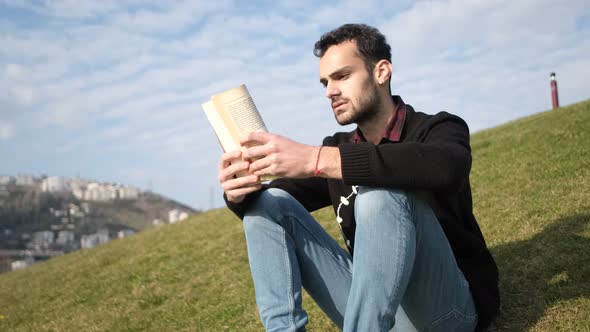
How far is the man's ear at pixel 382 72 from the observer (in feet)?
11.7

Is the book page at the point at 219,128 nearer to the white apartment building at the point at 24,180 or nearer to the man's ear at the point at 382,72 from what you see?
the man's ear at the point at 382,72

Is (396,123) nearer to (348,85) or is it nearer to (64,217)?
(348,85)

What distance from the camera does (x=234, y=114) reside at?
289 cm

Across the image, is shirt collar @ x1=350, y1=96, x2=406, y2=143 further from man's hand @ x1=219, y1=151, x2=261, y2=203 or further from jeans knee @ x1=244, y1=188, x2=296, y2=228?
man's hand @ x1=219, y1=151, x2=261, y2=203

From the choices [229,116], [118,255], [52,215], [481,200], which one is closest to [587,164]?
[481,200]

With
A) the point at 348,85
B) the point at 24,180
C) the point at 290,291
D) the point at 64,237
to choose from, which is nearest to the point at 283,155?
the point at 290,291

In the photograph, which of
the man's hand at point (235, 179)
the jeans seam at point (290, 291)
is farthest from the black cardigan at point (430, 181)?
the jeans seam at point (290, 291)

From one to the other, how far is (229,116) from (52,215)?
5801 inches

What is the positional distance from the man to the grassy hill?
3.71ft

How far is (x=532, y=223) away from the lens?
6.12 metres

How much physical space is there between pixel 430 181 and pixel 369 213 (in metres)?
0.35

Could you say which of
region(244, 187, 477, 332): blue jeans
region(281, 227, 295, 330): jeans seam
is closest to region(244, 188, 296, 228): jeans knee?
region(244, 187, 477, 332): blue jeans

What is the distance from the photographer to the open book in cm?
288

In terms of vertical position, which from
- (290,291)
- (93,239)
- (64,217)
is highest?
(290,291)
